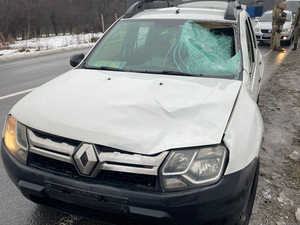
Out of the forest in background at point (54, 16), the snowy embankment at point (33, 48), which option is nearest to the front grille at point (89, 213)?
the snowy embankment at point (33, 48)

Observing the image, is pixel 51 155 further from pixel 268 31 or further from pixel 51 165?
pixel 268 31

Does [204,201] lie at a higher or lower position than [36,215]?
higher

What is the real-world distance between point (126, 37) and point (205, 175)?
231 centimetres

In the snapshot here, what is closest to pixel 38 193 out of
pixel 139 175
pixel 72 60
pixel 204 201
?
pixel 139 175

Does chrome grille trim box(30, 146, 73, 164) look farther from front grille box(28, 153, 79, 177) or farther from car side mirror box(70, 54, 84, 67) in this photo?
car side mirror box(70, 54, 84, 67)

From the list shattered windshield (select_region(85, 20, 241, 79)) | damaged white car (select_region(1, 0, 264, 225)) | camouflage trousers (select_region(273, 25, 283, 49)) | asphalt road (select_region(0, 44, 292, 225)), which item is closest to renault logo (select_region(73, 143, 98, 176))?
damaged white car (select_region(1, 0, 264, 225))

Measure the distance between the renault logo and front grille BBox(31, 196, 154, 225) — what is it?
31 cm

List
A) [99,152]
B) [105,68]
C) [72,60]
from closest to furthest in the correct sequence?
[99,152], [105,68], [72,60]

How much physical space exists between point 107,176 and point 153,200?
1.11 ft

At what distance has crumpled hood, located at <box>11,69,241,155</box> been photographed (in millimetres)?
1785

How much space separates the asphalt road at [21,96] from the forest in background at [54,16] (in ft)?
61.2

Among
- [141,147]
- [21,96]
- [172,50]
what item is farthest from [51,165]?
[21,96]

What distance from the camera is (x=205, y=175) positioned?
5.64 ft

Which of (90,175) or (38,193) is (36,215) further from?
(90,175)
